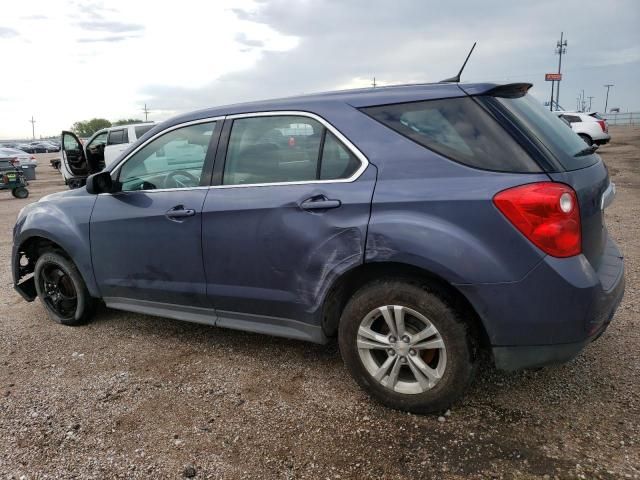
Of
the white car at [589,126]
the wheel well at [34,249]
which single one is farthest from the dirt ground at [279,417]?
the white car at [589,126]

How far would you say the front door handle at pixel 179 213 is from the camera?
10.5 feet

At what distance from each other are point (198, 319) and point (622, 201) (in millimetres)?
8501

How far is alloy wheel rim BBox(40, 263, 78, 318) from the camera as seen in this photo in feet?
13.8

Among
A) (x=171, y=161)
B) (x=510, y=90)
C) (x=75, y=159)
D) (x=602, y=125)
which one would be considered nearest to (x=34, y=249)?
(x=171, y=161)

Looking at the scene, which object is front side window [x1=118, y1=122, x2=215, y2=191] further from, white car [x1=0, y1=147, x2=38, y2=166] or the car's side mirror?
white car [x1=0, y1=147, x2=38, y2=166]

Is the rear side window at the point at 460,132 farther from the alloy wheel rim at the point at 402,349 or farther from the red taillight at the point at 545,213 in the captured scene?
the alloy wheel rim at the point at 402,349

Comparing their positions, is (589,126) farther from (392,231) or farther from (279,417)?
(279,417)

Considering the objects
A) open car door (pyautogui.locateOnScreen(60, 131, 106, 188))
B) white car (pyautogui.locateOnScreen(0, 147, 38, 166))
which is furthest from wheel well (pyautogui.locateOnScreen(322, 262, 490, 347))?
white car (pyautogui.locateOnScreen(0, 147, 38, 166))

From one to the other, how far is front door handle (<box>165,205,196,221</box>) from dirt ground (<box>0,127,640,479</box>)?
1.02 metres

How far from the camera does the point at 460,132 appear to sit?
8.10 feet

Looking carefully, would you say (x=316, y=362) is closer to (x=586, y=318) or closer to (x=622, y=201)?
(x=586, y=318)

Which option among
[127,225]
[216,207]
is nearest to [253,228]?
[216,207]

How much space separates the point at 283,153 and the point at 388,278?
3.19 feet

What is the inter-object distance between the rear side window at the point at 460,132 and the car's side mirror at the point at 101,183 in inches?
81.5
